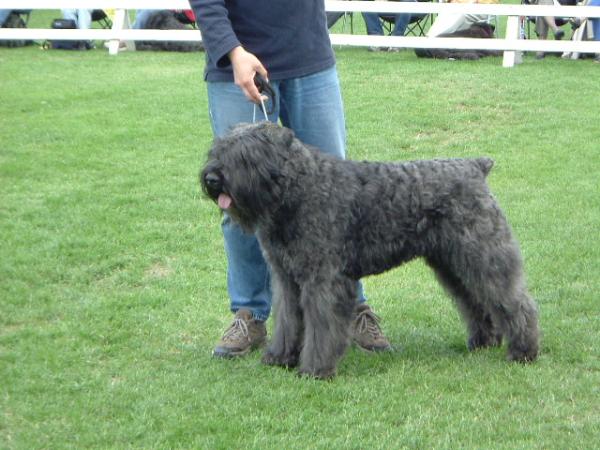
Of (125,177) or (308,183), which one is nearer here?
(308,183)

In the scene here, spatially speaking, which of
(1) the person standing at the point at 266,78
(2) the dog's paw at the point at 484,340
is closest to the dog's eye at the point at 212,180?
(1) the person standing at the point at 266,78

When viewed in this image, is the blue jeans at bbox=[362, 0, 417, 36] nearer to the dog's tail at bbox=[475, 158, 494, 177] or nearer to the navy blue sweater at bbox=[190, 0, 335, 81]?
the navy blue sweater at bbox=[190, 0, 335, 81]

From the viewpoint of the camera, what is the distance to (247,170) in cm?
475

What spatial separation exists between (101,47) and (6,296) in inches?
433

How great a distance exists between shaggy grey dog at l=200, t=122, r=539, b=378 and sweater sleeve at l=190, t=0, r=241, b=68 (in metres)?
0.47

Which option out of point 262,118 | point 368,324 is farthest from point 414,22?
point 262,118

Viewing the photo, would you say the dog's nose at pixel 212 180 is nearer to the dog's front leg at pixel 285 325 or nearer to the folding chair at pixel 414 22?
the dog's front leg at pixel 285 325

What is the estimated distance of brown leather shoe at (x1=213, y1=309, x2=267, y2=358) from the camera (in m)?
5.60

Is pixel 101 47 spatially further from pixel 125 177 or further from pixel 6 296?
pixel 6 296

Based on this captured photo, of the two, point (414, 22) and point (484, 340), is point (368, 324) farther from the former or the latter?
point (414, 22)

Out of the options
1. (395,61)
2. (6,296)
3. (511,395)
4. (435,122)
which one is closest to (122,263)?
(6,296)

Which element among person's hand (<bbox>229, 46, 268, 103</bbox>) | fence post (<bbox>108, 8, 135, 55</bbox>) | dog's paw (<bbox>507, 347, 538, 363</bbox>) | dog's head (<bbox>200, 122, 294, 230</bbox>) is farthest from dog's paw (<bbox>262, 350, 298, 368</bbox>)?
fence post (<bbox>108, 8, 135, 55</bbox>)

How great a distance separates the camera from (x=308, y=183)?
5.00 m

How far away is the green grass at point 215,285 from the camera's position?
15.0 ft
